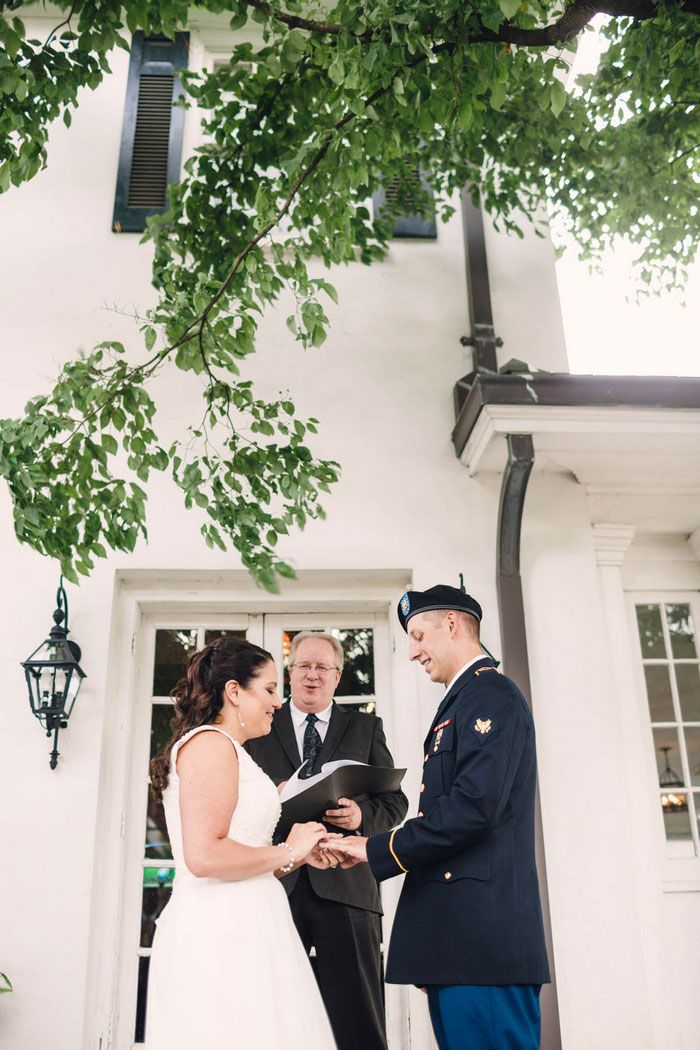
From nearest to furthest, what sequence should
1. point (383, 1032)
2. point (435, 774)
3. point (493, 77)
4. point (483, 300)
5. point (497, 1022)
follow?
point (497, 1022), point (435, 774), point (493, 77), point (383, 1032), point (483, 300)

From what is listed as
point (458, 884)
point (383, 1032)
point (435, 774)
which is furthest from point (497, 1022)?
point (383, 1032)

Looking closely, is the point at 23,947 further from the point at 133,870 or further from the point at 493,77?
the point at 493,77

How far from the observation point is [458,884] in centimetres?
256

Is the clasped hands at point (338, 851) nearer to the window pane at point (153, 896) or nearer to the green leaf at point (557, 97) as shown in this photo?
the window pane at point (153, 896)

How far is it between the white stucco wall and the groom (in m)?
1.67

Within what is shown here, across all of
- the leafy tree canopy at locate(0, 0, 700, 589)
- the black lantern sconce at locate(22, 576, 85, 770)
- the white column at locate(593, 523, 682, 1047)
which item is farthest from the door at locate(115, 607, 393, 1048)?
the white column at locate(593, 523, 682, 1047)

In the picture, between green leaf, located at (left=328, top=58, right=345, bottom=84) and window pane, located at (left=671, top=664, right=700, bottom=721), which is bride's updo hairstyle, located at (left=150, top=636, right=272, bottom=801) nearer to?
green leaf, located at (left=328, top=58, right=345, bottom=84)

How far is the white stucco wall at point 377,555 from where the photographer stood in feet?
13.2

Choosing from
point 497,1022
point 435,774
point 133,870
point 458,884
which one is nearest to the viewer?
point 497,1022

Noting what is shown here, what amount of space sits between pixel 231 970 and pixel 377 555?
95.7 inches

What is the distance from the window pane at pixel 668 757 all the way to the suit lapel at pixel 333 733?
182 centimetres

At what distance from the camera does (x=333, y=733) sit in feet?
12.4

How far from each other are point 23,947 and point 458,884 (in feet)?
7.69

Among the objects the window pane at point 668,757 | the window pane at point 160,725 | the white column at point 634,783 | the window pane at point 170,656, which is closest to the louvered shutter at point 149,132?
→ the window pane at point 170,656
